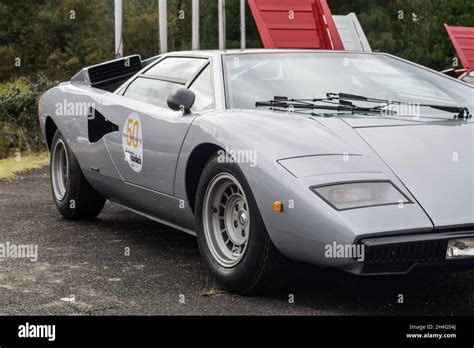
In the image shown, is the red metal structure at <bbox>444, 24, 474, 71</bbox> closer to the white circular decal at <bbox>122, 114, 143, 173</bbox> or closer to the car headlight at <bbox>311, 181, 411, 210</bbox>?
the white circular decal at <bbox>122, 114, 143, 173</bbox>

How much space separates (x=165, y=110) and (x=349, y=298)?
1.71m

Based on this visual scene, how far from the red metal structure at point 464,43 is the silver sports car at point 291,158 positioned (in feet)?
35.4

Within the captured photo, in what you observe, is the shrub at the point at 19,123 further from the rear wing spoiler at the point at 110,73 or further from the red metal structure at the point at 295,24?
the rear wing spoiler at the point at 110,73

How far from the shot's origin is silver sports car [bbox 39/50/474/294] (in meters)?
3.87

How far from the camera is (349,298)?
14.4 ft

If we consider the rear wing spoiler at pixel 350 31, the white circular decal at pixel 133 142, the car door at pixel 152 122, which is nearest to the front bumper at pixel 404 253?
the car door at pixel 152 122

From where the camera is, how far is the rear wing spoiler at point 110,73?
22.0 feet

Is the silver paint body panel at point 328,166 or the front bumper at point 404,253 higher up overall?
the silver paint body panel at point 328,166

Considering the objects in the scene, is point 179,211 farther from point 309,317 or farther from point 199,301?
point 309,317

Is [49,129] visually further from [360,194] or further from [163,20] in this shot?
[163,20]

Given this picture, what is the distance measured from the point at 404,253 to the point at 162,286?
1474 mm

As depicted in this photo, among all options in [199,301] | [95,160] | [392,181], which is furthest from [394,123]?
[95,160]

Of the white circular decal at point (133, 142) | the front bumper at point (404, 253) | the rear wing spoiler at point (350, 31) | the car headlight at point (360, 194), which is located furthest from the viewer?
the rear wing spoiler at point (350, 31)

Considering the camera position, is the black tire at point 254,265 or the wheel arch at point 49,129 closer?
the black tire at point 254,265
